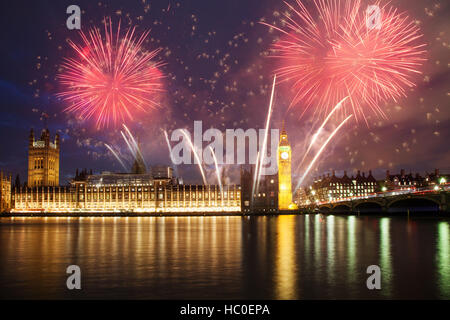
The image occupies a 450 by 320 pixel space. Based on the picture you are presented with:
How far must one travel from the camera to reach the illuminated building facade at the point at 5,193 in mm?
164125

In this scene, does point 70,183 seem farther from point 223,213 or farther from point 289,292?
point 289,292

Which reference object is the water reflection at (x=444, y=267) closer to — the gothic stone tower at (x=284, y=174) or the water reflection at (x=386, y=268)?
the water reflection at (x=386, y=268)

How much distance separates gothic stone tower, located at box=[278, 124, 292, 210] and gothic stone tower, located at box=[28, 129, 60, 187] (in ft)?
329

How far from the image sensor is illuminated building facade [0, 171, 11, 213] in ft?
538

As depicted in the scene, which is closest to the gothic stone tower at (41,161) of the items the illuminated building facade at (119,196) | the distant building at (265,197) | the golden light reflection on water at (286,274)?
the illuminated building facade at (119,196)

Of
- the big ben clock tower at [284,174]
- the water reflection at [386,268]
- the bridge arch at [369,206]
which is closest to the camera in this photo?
the water reflection at [386,268]

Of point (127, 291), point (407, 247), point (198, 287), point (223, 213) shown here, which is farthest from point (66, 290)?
point (223, 213)

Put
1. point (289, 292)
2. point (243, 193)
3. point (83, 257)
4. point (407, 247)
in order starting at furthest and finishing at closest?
point (243, 193), point (407, 247), point (83, 257), point (289, 292)

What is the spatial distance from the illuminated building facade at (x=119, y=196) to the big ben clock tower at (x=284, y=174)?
2911 centimetres

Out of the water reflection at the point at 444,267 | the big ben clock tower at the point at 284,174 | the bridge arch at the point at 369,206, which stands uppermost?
the big ben clock tower at the point at 284,174

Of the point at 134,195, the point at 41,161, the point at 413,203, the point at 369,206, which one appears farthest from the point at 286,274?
the point at 41,161

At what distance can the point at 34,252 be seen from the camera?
28.7 metres

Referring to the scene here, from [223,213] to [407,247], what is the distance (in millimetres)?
111876
